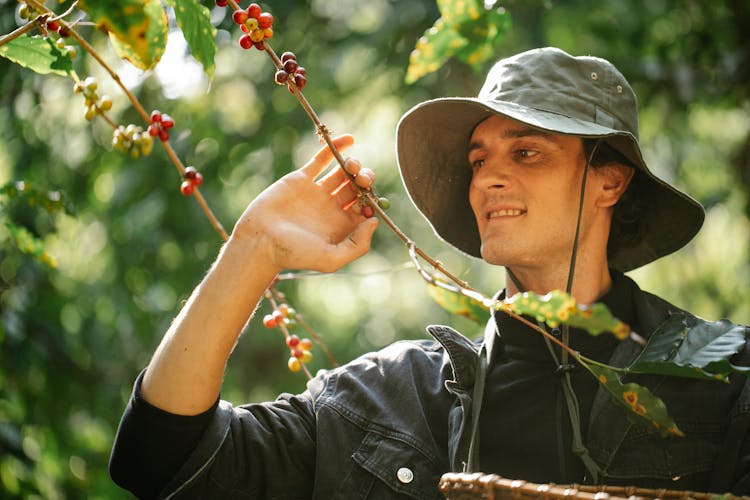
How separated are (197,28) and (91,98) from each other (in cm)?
33

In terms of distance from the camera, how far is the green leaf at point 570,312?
3.18 feet

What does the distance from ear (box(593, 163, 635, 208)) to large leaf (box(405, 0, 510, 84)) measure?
0.38m

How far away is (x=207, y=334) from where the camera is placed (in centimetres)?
142

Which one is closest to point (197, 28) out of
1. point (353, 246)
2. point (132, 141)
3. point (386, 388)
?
point (132, 141)

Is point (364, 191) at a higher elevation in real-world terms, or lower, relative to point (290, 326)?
higher

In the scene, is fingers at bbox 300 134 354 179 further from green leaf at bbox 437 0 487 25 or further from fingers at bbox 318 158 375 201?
green leaf at bbox 437 0 487 25

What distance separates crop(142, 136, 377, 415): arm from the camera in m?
1.42

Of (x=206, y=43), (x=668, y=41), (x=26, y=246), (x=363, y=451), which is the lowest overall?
(x=668, y=41)

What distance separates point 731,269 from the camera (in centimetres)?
460

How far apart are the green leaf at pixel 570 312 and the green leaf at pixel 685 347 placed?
0.96ft

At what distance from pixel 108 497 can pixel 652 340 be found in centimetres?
261

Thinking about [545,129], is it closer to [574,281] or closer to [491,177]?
[491,177]

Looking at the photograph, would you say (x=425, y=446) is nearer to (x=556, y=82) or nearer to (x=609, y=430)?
(x=609, y=430)

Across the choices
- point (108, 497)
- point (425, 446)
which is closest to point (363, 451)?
point (425, 446)
